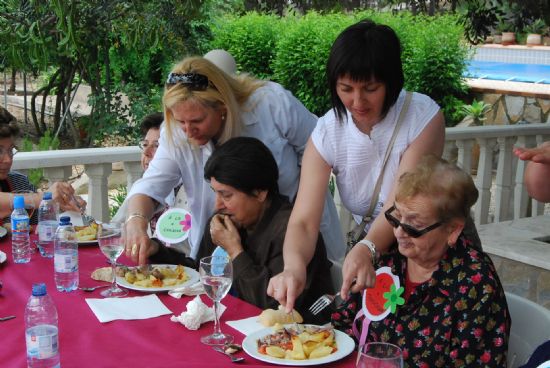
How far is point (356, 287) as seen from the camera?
6.97ft

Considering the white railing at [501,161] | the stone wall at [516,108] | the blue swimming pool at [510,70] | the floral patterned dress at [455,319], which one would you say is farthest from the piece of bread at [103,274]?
the blue swimming pool at [510,70]

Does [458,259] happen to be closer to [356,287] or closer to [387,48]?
[356,287]

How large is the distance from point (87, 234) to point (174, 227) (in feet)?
1.68

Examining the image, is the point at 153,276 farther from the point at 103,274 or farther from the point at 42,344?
the point at 42,344

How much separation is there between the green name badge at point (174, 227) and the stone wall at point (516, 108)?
602 centimetres

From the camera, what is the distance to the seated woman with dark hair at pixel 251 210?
2680 mm

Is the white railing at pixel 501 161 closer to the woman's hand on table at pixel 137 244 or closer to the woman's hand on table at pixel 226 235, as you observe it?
the woman's hand on table at pixel 226 235

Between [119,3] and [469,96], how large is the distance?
4935 mm

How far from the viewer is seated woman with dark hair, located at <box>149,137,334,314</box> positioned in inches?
105

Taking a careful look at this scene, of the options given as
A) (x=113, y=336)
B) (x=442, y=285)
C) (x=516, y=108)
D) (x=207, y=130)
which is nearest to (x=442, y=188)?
(x=442, y=285)

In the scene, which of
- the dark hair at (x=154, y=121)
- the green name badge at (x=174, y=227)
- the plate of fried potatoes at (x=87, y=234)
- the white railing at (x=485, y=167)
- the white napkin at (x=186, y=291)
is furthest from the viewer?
the white railing at (x=485, y=167)

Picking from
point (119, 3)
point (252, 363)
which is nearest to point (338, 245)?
point (252, 363)

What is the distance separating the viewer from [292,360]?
6.48 feet

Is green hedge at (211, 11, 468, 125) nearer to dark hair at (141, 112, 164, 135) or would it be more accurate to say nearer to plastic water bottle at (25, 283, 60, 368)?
dark hair at (141, 112, 164, 135)
